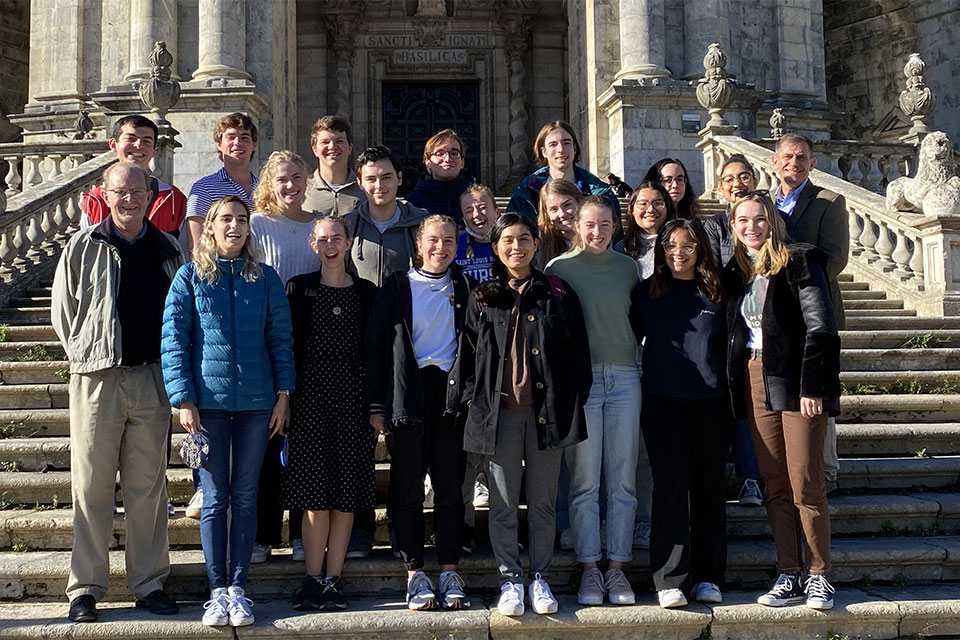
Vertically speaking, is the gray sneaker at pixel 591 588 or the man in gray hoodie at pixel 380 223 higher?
the man in gray hoodie at pixel 380 223

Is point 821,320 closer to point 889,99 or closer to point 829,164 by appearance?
point 829,164

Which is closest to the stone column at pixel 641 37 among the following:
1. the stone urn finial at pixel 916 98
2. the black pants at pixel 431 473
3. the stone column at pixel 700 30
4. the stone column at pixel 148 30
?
the stone column at pixel 700 30

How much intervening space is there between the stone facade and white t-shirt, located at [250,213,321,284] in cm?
965

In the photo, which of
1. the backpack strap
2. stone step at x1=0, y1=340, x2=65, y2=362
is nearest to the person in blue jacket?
the backpack strap

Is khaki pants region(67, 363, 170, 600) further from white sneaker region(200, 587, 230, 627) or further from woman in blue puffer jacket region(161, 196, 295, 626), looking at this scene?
white sneaker region(200, 587, 230, 627)

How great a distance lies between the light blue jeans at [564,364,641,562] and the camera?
5082 mm

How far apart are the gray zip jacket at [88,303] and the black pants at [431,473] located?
1.48 metres

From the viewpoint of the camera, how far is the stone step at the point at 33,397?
736 cm

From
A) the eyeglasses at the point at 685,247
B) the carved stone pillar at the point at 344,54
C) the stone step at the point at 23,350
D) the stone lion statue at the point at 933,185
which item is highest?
the carved stone pillar at the point at 344,54

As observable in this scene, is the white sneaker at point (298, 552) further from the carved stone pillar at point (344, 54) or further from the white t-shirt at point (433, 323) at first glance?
the carved stone pillar at point (344, 54)

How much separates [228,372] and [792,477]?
282 centimetres

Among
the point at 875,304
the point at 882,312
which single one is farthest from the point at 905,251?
the point at 882,312

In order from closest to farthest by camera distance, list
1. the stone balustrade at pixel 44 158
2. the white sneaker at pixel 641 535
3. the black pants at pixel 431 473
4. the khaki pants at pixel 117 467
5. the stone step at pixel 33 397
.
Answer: the khaki pants at pixel 117 467, the black pants at pixel 431 473, the white sneaker at pixel 641 535, the stone step at pixel 33 397, the stone balustrade at pixel 44 158

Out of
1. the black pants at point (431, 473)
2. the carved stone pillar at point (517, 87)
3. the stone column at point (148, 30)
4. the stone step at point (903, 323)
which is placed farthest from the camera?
the carved stone pillar at point (517, 87)
